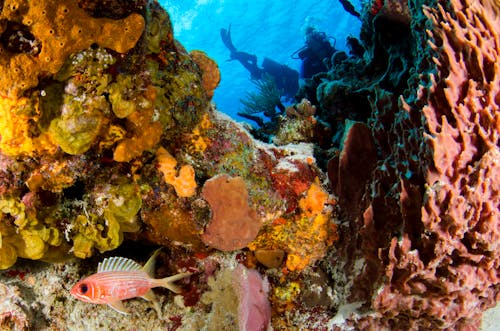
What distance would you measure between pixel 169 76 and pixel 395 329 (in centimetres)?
318

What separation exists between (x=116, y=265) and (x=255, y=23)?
138 feet

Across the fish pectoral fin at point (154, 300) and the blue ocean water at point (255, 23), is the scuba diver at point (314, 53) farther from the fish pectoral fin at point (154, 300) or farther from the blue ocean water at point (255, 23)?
the blue ocean water at point (255, 23)

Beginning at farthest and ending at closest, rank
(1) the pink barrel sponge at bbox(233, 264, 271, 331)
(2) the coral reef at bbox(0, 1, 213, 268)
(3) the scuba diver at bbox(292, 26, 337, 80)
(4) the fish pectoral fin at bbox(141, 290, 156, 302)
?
(3) the scuba diver at bbox(292, 26, 337, 80)
(1) the pink barrel sponge at bbox(233, 264, 271, 331)
(4) the fish pectoral fin at bbox(141, 290, 156, 302)
(2) the coral reef at bbox(0, 1, 213, 268)

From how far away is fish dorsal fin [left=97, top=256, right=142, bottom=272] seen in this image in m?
2.69

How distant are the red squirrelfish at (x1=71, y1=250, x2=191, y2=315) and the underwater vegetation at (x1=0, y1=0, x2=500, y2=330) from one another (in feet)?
1.06

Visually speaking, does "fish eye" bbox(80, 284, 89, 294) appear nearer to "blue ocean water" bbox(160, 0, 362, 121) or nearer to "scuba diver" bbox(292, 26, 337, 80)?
"scuba diver" bbox(292, 26, 337, 80)

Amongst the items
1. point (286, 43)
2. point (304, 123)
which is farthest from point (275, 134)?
point (286, 43)

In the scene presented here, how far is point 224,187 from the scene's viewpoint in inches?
116

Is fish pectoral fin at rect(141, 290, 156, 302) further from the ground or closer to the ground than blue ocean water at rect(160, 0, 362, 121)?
closer to the ground

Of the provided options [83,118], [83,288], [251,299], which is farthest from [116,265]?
[251,299]

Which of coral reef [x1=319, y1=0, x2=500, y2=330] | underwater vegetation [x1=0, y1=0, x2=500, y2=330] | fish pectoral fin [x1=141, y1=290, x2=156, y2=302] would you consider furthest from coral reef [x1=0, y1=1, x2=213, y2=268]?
coral reef [x1=319, y1=0, x2=500, y2=330]

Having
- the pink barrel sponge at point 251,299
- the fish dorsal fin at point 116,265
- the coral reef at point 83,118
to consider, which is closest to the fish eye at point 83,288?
the fish dorsal fin at point 116,265

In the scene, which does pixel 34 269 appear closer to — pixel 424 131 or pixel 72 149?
pixel 72 149

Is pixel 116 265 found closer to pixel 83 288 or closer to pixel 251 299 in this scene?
pixel 83 288
